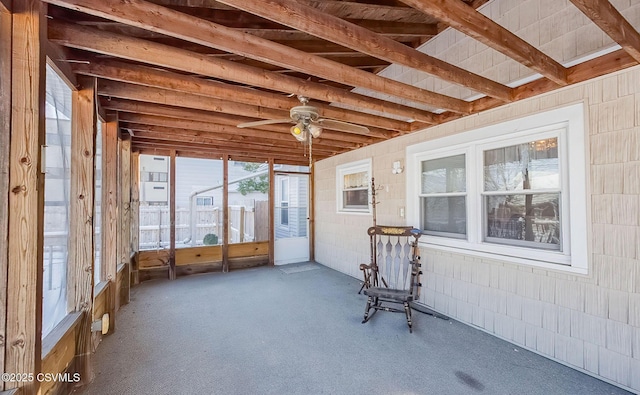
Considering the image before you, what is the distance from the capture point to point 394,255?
13.2ft

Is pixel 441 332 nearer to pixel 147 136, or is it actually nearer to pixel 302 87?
pixel 302 87

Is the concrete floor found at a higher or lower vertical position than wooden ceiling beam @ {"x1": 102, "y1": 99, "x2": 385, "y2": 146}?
lower

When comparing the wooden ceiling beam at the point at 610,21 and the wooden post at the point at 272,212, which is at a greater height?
the wooden ceiling beam at the point at 610,21

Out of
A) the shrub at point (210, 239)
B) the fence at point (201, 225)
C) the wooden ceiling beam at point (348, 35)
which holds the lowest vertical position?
the shrub at point (210, 239)

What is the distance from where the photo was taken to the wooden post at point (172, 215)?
5.14m

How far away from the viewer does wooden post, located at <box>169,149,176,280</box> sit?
16.9ft

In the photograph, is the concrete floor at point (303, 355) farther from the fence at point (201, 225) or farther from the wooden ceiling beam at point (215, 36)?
the wooden ceiling beam at point (215, 36)

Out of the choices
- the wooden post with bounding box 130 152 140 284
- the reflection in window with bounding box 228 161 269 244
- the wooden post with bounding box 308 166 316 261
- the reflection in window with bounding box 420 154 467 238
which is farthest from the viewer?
the wooden post with bounding box 308 166 316 261

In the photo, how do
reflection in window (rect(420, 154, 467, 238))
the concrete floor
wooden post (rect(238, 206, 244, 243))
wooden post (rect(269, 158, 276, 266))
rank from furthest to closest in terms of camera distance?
wooden post (rect(269, 158, 276, 266)) < wooden post (rect(238, 206, 244, 243)) < reflection in window (rect(420, 154, 467, 238)) < the concrete floor

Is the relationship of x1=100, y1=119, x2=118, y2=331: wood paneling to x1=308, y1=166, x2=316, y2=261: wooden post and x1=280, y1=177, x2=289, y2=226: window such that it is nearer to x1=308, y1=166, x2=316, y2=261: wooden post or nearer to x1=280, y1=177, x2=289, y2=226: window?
x1=280, y1=177, x2=289, y2=226: window

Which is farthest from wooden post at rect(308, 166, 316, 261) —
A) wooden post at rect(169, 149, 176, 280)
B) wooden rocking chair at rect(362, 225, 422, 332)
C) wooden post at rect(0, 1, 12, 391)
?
wooden post at rect(0, 1, 12, 391)

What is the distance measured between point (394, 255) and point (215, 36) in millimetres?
3494

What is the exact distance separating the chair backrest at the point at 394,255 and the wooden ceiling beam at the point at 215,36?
1981mm

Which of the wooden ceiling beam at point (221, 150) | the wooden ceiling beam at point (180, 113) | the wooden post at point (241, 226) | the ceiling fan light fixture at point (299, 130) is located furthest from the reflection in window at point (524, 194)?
the wooden post at point (241, 226)
